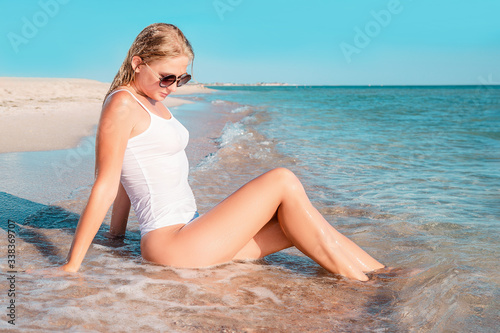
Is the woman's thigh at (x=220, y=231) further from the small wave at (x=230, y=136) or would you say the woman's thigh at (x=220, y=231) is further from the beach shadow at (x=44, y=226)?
the small wave at (x=230, y=136)

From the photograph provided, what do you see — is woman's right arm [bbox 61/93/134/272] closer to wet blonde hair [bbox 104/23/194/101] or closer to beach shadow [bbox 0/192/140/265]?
wet blonde hair [bbox 104/23/194/101]

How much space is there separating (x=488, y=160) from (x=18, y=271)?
7.71 meters

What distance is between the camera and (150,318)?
82.7 inches

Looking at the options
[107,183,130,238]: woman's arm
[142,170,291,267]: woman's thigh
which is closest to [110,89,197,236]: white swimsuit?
[142,170,291,267]: woman's thigh

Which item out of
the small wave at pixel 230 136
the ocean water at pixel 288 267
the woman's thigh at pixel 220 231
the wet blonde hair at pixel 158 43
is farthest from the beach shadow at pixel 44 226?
the small wave at pixel 230 136

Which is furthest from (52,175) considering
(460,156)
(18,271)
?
(460,156)

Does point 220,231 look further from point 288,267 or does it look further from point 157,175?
point 288,267

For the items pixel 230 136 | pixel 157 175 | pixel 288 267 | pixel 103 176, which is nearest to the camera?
pixel 103 176

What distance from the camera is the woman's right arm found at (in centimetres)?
248

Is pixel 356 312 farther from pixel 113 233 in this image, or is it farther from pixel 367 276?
pixel 113 233

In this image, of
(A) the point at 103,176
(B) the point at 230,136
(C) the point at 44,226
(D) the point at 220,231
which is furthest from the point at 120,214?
(B) the point at 230,136

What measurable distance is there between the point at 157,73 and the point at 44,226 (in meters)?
1.78

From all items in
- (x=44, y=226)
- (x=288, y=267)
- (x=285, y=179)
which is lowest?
(x=288, y=267)

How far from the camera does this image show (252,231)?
279 centimetres
